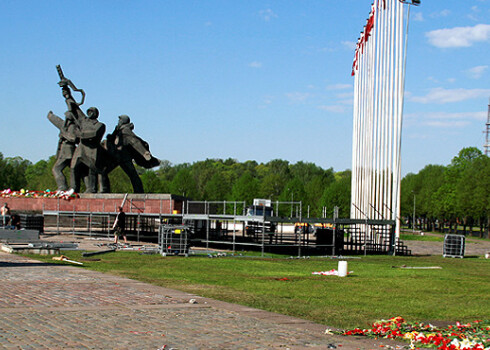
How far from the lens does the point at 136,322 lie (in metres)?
9.56

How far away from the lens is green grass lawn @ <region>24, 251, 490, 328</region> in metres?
11.9

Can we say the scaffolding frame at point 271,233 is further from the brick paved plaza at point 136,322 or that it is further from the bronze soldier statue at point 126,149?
the brick paved plaza at point 136,322

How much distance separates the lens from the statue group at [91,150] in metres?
43.5

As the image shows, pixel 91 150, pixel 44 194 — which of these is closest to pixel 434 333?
pixel 91 150

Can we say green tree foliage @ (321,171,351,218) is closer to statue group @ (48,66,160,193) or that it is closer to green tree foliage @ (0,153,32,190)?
statue group @ (48,66,160,193)

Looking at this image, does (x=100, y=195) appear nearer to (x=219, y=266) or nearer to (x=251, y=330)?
(x=219, y=266)

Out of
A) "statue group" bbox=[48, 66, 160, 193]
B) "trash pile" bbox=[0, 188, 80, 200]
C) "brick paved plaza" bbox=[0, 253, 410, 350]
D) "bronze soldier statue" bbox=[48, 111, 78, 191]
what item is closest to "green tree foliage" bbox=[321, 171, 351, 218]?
"statue group" bbox=[48, 66, 160, 193]

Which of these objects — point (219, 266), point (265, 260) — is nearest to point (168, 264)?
point (219, 266)

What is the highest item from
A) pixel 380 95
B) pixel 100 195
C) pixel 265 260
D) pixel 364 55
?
pixel 364 55

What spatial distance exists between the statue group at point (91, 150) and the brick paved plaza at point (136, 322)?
99.6ft

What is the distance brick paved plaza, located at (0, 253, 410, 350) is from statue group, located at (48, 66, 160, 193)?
3035cm

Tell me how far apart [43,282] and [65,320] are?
16.6 ft

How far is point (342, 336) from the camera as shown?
352 inches

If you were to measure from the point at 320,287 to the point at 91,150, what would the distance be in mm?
30769
